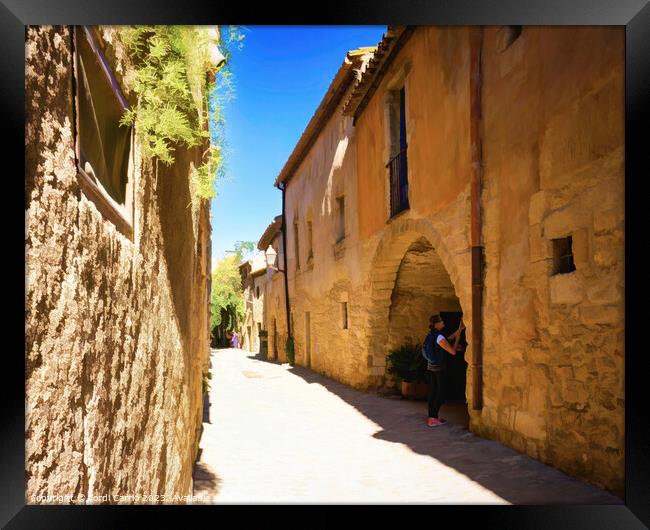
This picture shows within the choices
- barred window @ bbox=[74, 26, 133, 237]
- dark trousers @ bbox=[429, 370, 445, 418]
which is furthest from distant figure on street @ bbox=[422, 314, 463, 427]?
barred window @ bbox=[74, 26, 133, 237]

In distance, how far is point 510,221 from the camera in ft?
17.9

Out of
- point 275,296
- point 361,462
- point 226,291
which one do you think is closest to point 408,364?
point 361,462

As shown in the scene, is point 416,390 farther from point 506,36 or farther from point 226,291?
point 226,291

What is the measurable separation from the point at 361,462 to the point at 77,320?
14.4 ft

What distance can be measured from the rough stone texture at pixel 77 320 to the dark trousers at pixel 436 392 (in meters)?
4.80

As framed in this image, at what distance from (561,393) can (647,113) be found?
2.86m

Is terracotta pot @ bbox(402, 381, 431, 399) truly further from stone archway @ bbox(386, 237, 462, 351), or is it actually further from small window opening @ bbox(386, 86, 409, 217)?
small window opening @ bbox(386, 86, 409, 217)

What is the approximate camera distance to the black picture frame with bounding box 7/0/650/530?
1.49 meters

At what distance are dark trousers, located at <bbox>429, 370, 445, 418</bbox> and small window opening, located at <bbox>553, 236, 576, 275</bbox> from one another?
2557mm

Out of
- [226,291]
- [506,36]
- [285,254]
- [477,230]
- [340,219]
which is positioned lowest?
[226,291]

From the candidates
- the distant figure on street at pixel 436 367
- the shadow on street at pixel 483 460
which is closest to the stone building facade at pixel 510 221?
the shadow on street at pixel 483 460

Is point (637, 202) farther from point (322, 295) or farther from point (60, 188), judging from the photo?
point (322, 295)

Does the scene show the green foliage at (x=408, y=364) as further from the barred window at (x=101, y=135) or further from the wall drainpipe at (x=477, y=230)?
the barred window at (x=101, y=135)

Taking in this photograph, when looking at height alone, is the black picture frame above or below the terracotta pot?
above
